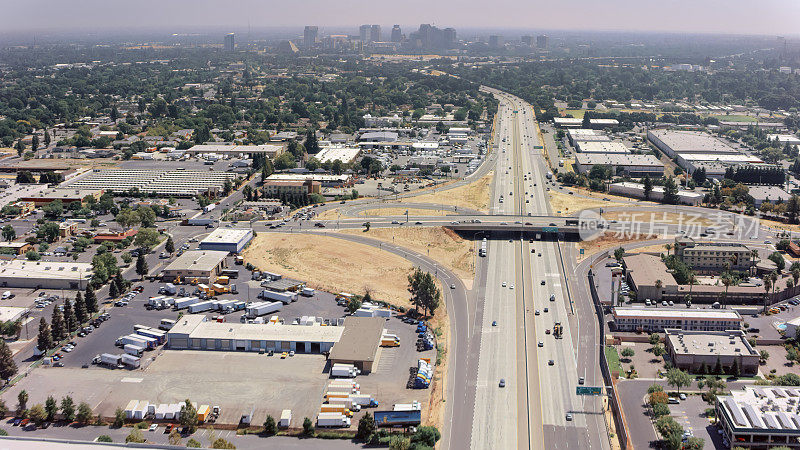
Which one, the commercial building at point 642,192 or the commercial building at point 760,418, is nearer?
the commercial building at point 760,418

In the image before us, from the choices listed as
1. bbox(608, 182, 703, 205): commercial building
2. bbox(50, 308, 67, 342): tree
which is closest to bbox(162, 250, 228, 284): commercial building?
bbox(50, 308, 67, 342): tree

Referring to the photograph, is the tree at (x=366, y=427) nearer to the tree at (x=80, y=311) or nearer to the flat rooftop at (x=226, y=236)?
the tree at (x=80, y=311)

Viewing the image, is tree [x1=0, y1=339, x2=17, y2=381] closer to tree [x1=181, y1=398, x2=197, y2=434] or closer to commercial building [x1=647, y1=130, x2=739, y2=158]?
tree [x1=181, y1=398, x2=197, y2=434]

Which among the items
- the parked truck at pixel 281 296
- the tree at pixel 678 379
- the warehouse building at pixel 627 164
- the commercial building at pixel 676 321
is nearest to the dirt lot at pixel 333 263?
the parked truck at pixel 281 296

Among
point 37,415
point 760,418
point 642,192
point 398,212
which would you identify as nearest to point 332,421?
point 37,415

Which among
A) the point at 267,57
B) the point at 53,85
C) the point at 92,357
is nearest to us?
the point at 92,357

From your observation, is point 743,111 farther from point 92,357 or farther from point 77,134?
point 92,357

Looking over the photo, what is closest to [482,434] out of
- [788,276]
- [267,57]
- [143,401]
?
[143,401]
